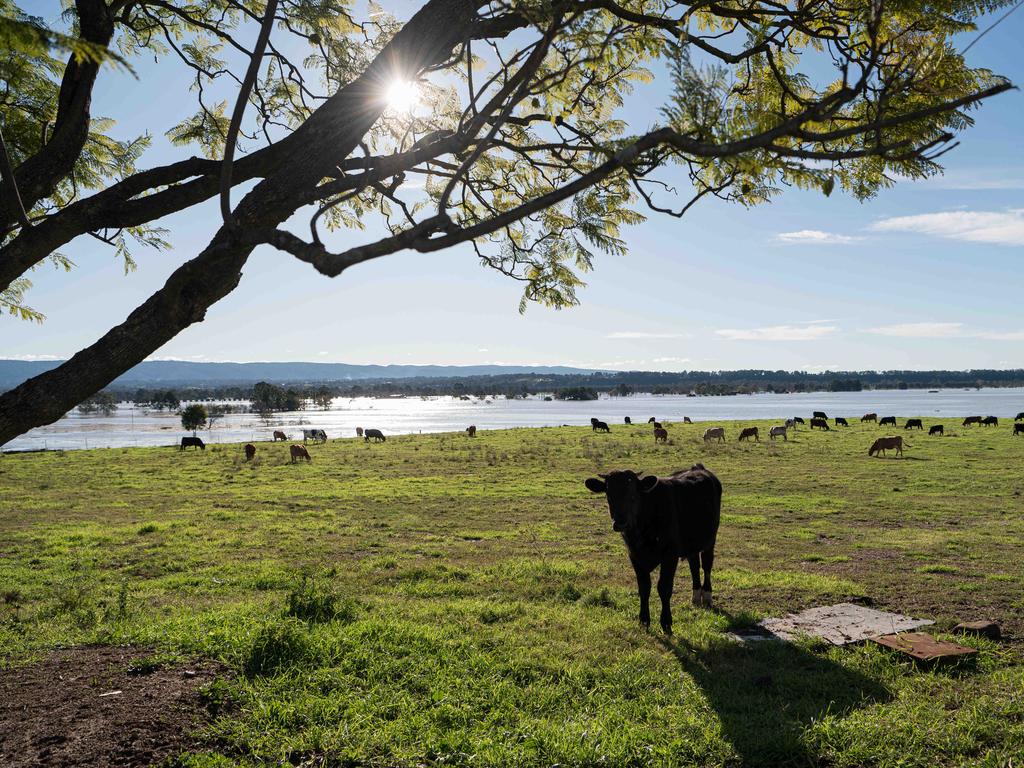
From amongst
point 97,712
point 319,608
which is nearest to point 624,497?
point 319,608

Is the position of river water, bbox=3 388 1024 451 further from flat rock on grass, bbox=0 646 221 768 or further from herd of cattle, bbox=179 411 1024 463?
flat rock on grass, bbox=0 646 221 768

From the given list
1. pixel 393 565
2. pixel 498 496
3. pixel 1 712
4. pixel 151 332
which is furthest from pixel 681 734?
pixel 498 496

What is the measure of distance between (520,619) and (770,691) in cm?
292

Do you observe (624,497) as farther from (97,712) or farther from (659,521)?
(97,712)

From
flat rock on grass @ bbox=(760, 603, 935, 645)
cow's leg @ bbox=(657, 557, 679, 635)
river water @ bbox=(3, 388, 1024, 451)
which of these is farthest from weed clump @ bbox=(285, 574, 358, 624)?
river water @ bbox=(3, 388, 1024, 451)

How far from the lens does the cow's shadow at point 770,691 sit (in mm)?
4730

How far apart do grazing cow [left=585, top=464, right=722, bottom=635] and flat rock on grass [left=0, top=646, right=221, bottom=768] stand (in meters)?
4.23

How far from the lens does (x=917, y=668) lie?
19.9ft

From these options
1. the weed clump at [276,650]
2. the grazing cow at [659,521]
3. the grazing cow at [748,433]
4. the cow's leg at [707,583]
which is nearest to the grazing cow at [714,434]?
the grazing cow at [748,433]

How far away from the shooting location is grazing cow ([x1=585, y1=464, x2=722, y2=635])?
719 centimetres

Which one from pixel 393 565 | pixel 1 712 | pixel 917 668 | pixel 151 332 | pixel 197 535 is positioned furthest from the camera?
pixel 197 535

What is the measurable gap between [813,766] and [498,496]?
15.9 metres

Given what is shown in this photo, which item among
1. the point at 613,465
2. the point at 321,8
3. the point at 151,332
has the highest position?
the point at 321,8

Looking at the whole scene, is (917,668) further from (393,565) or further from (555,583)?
(393,565)
